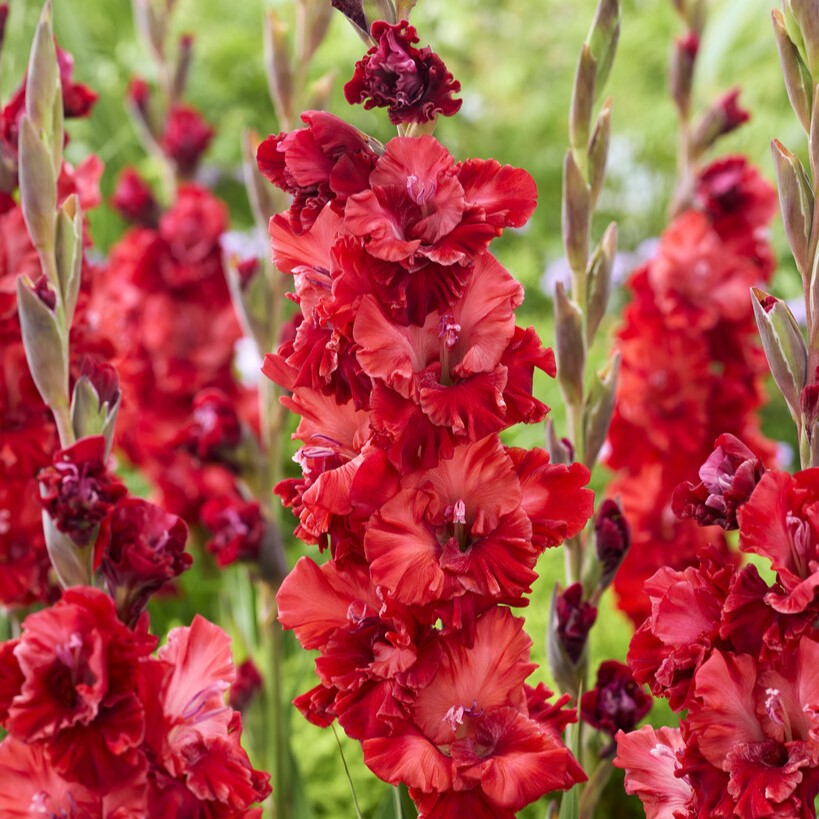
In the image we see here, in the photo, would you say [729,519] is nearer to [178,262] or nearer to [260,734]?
[260,734]

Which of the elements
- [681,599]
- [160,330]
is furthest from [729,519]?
[160,330]

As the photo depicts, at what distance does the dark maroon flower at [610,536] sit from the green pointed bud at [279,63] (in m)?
0.84

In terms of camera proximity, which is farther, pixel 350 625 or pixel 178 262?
pixel 178 262

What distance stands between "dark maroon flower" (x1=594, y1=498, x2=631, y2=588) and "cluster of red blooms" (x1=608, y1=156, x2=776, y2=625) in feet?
2.01

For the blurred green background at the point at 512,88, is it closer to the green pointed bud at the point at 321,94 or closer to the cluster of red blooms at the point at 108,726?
the green pointed bud at the point at 321,94

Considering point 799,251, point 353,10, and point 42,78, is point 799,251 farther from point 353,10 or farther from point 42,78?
point 42,78

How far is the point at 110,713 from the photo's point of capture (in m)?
0.80

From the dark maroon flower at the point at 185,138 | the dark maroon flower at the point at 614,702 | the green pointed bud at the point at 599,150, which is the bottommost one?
the dark maroon flower at the point at 614,702

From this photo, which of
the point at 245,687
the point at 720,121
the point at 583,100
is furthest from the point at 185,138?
the point at 583,100

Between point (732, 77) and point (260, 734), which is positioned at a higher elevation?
point (732, 77)

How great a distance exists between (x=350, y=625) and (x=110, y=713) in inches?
7.1

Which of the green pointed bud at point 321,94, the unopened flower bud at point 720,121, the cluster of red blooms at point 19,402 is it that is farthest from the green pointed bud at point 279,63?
the unopened flower bud at point 720,121

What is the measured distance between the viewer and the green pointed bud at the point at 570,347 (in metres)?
1.17

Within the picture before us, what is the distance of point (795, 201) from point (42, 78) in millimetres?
667
